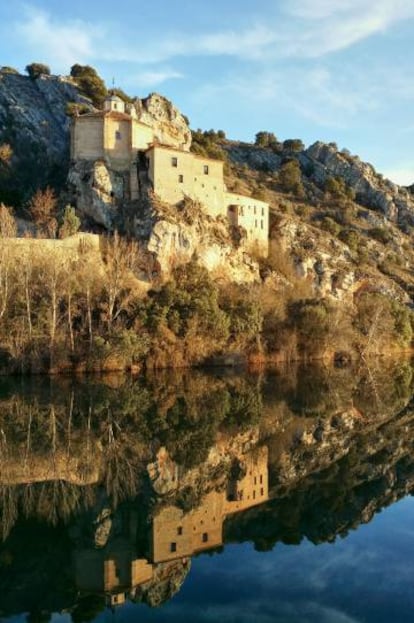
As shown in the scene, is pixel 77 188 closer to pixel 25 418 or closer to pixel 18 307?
pixel 18 307

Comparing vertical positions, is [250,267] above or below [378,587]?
above

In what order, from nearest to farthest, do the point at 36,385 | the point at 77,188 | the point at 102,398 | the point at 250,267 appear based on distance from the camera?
1. the point at 102,398
2. the point at 36,385
3. the point at 77,188
4. the point at 250,267

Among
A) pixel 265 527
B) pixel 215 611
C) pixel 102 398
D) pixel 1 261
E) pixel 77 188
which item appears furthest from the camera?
pixel 77 188

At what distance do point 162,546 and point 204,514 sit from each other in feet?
7.16

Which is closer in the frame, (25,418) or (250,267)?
(25,418)

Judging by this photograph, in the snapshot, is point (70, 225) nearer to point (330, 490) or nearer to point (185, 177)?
point (185, 177)

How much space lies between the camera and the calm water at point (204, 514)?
411 inches

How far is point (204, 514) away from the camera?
48.5 feet

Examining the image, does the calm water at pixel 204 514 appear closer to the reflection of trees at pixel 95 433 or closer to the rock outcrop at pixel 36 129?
the reflection of trees at pixel 95 433

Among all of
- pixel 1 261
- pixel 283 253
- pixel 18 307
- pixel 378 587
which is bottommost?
pixel 378 587

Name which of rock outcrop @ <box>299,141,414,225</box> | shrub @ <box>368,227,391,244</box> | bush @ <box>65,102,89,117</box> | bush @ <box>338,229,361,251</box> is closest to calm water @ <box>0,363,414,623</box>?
bush @ <box>65,102,89,117</box>

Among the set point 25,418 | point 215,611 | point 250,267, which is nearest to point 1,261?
point 25,418

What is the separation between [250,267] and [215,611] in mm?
53457

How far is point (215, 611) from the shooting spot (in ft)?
32.6
